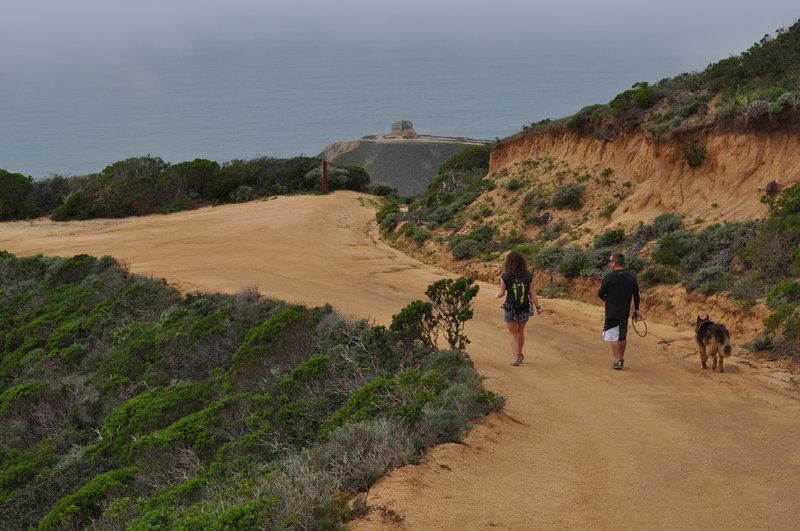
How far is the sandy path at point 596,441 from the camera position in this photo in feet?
19.8

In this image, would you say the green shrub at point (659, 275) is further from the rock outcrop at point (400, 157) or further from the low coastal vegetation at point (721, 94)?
the rock outcrop at point (400, 157)

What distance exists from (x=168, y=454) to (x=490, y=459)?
4962mm

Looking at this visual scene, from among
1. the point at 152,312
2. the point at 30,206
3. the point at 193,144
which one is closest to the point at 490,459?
the point at 152,312

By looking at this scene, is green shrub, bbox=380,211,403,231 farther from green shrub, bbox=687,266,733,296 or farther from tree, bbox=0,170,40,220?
tree, bbox=0,170,40,220

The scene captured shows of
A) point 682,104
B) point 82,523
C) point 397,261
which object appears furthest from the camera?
point 397,261

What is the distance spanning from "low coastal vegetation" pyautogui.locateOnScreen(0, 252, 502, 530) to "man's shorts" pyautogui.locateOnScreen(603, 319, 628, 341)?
6.82 feet

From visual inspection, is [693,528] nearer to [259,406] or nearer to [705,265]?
[259,406]

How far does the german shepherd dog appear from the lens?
1041 centimetres

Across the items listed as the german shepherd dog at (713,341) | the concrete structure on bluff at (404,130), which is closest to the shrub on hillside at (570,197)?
the german shepherd dog at (713,341)

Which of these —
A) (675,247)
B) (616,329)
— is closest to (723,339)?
(616,329)

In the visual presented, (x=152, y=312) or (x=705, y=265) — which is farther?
(x=152, y=312)

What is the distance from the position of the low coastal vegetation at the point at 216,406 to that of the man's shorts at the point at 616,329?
2079 millimetres

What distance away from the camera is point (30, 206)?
122 feet

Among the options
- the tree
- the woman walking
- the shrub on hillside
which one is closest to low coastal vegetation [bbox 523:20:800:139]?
the shrub on hillside
